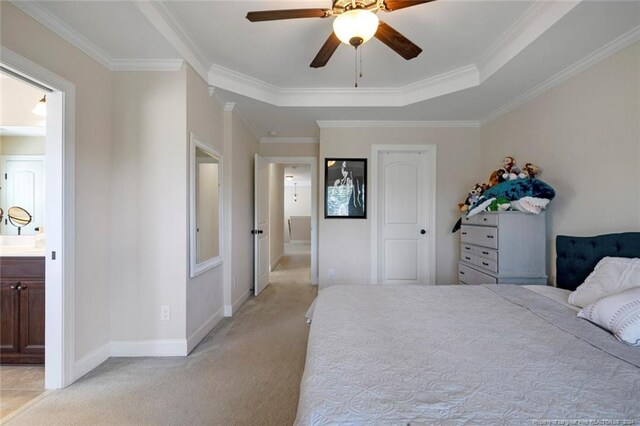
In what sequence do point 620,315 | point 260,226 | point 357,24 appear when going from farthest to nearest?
1. point 260,226
2. point 357,24
3. point 620,315

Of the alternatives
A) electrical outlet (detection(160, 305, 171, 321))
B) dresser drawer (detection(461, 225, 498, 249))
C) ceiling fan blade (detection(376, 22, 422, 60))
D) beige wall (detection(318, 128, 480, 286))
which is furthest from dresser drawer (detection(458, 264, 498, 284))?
electrical outlet (detection(160, 305, 171, 321))

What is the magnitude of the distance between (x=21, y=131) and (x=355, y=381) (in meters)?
3.50

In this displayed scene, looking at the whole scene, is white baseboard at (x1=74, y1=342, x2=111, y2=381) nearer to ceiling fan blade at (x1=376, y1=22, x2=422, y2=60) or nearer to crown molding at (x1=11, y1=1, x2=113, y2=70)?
crown molding at (x1=11, y1=1, x2=113, y2=70)

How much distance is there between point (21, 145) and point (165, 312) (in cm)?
209

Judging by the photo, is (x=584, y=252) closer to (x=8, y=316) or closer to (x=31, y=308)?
(x=31, y=308)

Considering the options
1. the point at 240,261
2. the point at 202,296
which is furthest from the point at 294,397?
the point at 240,261

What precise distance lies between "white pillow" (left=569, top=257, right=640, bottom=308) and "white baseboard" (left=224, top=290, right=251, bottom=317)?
3015 mm

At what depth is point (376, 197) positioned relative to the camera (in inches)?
153

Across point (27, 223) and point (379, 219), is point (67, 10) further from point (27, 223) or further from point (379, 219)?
point (379, 219)

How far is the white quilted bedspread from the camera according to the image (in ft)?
2.55

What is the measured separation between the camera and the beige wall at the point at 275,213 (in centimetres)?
618

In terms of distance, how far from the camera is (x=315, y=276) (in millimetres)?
4828

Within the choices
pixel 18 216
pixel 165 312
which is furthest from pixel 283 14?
pixel 18 216

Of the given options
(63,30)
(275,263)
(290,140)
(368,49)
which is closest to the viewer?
(63,30)
